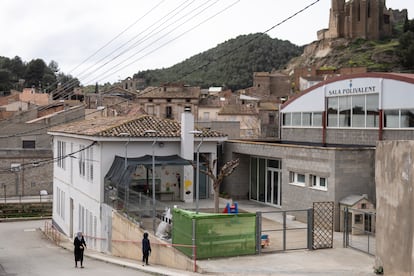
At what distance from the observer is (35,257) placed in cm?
2709

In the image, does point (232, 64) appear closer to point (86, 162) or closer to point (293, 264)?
point (86, 162)

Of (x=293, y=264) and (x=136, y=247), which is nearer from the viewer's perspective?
(x=293, y=264)

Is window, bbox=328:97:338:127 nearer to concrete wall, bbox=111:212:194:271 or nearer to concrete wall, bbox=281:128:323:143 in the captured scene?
concrete wall, bbox=281:128:323:143

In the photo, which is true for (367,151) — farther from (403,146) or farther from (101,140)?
(101,140)

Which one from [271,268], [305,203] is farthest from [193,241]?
[305,203]

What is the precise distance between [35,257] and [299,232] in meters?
13.8

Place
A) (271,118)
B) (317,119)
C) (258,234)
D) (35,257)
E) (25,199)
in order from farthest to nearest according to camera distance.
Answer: (271,118) → (25,199) → (317,119) → (35,257) → (258,234)

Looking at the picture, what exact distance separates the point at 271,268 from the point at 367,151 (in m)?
7.68

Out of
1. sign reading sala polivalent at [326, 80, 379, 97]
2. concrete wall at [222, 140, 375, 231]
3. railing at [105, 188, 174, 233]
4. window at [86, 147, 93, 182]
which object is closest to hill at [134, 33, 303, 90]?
window at [86, 147, 93, 182]

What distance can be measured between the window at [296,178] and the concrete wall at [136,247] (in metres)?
6.77

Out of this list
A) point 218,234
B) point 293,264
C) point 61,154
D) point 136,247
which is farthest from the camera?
point 61,154

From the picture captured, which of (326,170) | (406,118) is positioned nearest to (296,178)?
(326,170)

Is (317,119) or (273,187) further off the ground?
(317,119)

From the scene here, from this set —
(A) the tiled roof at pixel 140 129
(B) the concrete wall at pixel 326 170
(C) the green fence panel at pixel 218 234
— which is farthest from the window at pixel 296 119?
(C) the green fence panel at pixel 218 234
